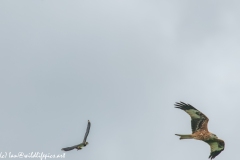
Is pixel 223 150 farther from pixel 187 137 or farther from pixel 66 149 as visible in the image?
pixel 66 149

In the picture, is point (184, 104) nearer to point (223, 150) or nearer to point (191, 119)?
point (191, 119)

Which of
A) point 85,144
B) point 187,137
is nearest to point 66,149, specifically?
point 85,144

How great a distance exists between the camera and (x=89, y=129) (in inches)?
1633

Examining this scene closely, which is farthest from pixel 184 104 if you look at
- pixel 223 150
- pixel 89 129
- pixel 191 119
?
pixel 89 129

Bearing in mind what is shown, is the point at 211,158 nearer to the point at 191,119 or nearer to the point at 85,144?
the point at 191,119

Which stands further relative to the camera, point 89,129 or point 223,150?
point 223,150

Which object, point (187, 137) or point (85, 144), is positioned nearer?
point (85, 144)

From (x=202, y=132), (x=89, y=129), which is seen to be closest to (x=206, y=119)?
(x=202, y=132)

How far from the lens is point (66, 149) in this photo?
40094 mm

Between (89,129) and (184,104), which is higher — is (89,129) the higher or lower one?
the lower one

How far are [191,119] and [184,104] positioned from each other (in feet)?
4.17

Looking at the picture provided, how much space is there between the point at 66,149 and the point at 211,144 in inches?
531

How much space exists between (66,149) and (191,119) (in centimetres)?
1196

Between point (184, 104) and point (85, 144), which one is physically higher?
point (184, 104)
